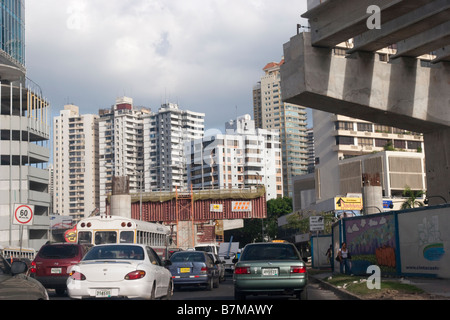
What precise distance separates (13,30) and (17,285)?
80352mm

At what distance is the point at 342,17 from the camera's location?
1969cm

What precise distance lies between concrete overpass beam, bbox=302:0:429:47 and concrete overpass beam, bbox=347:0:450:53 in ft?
1.81

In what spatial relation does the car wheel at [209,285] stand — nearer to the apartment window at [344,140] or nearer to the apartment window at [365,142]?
the apartment window at [344,140]

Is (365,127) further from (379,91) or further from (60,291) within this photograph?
(60,291)

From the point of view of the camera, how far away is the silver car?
319 inches

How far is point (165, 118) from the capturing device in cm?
19975

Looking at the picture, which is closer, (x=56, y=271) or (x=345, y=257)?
(x=56, y=271)

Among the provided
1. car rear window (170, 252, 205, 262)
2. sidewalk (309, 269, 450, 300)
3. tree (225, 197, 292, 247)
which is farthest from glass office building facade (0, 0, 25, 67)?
sidewalk (309, 269, 450, 300)

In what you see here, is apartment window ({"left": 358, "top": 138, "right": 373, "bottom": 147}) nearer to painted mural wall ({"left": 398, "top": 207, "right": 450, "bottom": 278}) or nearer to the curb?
the curb

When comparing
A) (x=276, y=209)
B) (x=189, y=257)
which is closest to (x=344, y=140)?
(x=276, y=209)

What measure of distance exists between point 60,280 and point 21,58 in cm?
7024

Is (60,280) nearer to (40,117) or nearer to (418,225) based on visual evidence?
(418,225)
